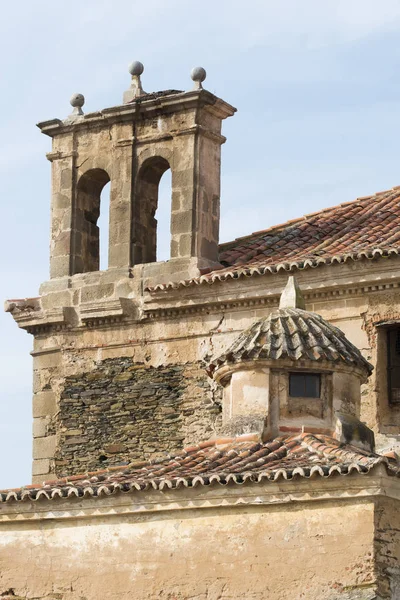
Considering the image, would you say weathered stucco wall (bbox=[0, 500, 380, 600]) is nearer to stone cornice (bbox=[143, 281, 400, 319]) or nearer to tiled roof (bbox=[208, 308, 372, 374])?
tiled roof (bbox=[208, 308, 372, 374])

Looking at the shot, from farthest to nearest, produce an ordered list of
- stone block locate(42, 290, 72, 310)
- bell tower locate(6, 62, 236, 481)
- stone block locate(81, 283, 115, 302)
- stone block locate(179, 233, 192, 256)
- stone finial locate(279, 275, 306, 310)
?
stone block locate(42, 290, 72, 310) < stone block locate(81, 283, 115, 302) < stone block locate(179, 233, 192, 256) < bell tower locate(6, 62, 236, 481) < stone finial locate(279, 275, 306, 310)

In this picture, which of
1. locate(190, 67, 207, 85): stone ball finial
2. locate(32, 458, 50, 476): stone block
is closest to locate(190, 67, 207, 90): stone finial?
locate(190, 67, 207, 85): stone ball finial

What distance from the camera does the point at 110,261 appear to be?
25391 millimetres

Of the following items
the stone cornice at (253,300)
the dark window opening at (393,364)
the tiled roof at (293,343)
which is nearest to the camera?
the tiled roof at (293,343)

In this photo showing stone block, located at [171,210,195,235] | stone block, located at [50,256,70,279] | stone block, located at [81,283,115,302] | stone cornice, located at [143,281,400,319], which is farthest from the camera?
stone block, located at [50,256,70,279]

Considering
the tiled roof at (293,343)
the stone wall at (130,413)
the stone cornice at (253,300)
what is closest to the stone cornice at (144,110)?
the stone cornice at (253,300)

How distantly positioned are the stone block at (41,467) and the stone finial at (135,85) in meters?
5.10

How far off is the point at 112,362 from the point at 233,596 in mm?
7248

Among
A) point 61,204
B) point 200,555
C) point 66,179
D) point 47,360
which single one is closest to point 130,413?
point 47,360

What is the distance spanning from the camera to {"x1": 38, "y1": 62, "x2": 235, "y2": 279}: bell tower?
24906mm

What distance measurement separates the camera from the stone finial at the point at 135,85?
84.6 feet

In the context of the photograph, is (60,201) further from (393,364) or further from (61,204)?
(393,364)

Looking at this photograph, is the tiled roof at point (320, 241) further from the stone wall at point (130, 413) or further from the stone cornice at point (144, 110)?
the stone cornice at point (144, 110)

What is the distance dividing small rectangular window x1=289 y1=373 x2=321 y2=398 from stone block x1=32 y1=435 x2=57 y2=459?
20.1 feet
